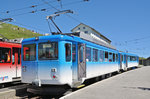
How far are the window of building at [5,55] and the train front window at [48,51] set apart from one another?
3092 mm

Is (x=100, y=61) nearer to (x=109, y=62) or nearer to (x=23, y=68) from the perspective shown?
(x=109, y=62)

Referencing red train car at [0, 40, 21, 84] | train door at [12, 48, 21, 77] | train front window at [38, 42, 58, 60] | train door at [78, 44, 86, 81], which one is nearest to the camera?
train front window at [38, 42, 58, 60]

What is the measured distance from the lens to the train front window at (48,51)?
26.6 ft

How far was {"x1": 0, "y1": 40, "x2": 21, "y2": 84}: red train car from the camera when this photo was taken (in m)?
10.2

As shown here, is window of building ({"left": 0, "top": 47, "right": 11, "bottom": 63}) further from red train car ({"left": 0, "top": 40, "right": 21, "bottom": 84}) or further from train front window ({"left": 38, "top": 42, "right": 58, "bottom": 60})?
train front window ({"left": 38, "top": 42, "right": 58, "bottom": 60})

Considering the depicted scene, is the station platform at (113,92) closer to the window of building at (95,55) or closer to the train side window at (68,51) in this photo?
the train side window at (68,51)

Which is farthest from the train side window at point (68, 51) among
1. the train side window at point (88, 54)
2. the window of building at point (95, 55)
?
the window of building at point (95, 55)

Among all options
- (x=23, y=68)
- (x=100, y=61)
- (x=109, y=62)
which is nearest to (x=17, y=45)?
(x=23, y=68)

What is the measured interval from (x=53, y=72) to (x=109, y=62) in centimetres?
884

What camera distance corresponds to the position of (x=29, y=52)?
352 inches

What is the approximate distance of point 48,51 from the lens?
8234 millimetres

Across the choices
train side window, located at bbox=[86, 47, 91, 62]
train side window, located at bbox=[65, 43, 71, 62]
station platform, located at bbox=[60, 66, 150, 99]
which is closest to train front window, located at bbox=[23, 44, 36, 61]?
train side window, located at bbox=[65, 43, 71, 62]

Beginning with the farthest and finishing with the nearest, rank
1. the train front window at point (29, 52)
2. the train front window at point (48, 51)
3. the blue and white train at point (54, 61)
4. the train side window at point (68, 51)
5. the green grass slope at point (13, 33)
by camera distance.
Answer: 1. the green grass slope at point (13, 33)
2. the train front window at point (29, 52)
3. the train side window at point (68, 51)
4. the train front window at point (48, 51)
5. the blue and white train at point (54, 61)

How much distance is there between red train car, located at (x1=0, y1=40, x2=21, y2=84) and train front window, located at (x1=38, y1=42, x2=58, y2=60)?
10.2ft
